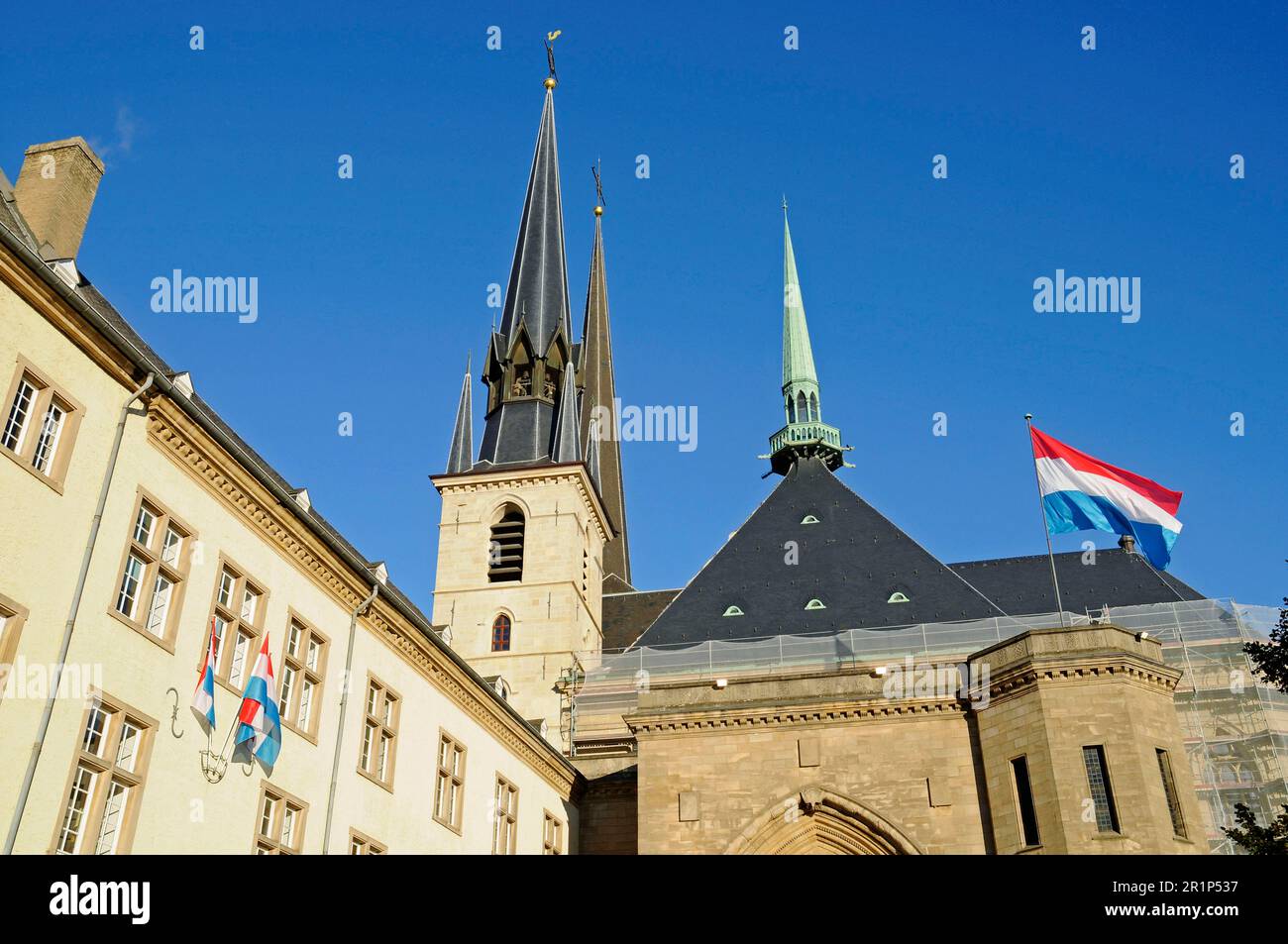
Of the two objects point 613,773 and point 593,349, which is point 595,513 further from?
point 593,349

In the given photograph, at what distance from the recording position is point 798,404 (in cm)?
5409

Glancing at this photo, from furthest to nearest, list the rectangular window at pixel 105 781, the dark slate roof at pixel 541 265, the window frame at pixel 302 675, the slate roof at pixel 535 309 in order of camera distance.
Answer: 1. the dark slate roof at pixel 541 265
2. the slate roof at pixel 535 309
3. the window frame at pixel 302 675
4. the rectangular window at pixel 105 781

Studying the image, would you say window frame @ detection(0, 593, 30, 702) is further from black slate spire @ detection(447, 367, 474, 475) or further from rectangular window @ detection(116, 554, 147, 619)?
black slate spire @ detection(447, 367, 474, 475)

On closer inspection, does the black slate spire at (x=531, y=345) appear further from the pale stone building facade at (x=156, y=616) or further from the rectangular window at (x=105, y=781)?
the rectangular window at (x=105, y=781)

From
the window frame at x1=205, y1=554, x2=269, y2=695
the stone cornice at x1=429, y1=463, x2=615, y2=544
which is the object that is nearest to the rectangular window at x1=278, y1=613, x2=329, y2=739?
the window frame at x1=205, y1=554, x2=269, y2=695

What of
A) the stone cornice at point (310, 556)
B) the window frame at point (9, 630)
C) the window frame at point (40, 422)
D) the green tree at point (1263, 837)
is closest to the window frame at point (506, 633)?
the stone cornice at point (310, 556)

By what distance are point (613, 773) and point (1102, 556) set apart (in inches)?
857

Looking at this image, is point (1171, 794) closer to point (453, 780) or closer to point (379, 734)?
point (453, 780)

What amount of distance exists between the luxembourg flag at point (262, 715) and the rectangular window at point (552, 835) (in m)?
13.8

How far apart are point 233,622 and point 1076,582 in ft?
110

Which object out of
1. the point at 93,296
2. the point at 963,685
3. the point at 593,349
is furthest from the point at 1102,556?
the point at 593,349

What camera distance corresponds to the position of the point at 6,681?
44.2 feet

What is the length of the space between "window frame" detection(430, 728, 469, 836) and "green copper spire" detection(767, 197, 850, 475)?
26.8 meters

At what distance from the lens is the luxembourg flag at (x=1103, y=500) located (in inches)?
1157
